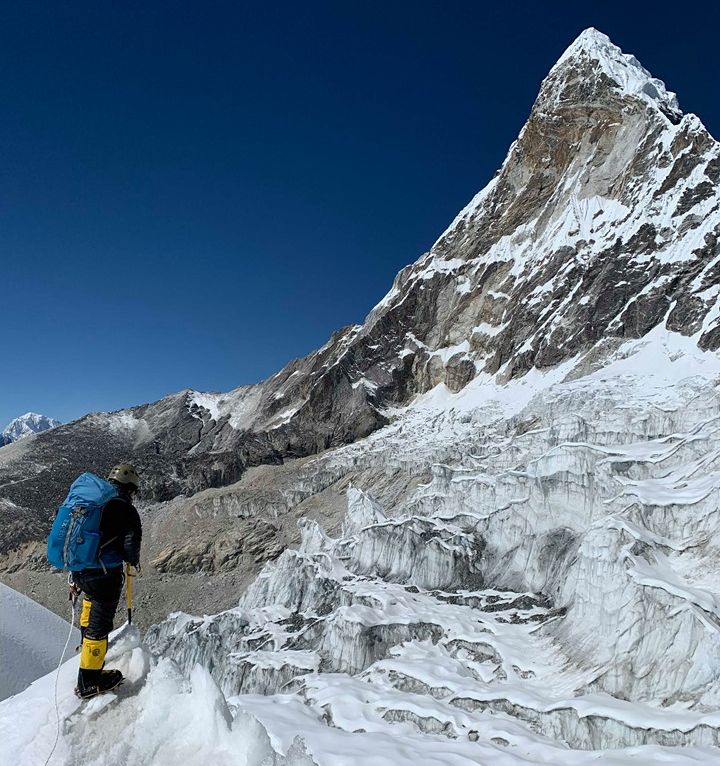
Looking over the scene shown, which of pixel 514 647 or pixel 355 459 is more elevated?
pixel 355 459

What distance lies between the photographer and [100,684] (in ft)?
14.7

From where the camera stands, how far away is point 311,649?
1582cm

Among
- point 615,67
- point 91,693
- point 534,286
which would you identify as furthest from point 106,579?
point 615,67

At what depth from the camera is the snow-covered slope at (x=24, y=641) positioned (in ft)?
20.5

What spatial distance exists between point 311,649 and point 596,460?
39.6 feet

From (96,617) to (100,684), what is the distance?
575mm

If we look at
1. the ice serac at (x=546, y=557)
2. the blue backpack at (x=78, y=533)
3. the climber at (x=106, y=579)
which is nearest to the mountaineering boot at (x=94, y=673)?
the climber at (x=106, y=579)

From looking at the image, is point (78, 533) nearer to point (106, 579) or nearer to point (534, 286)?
point (106, 579)

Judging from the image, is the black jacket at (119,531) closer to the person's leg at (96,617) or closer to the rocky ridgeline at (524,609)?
the person's leg at (96,617)

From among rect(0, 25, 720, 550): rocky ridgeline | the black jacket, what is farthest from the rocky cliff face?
the black jacket

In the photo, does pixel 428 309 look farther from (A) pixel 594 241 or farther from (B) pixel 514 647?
(B) pixel 514 647

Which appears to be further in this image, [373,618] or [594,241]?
[594,241]

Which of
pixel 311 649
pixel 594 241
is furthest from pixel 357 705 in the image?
pixel 594 241

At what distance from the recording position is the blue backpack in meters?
4.80
